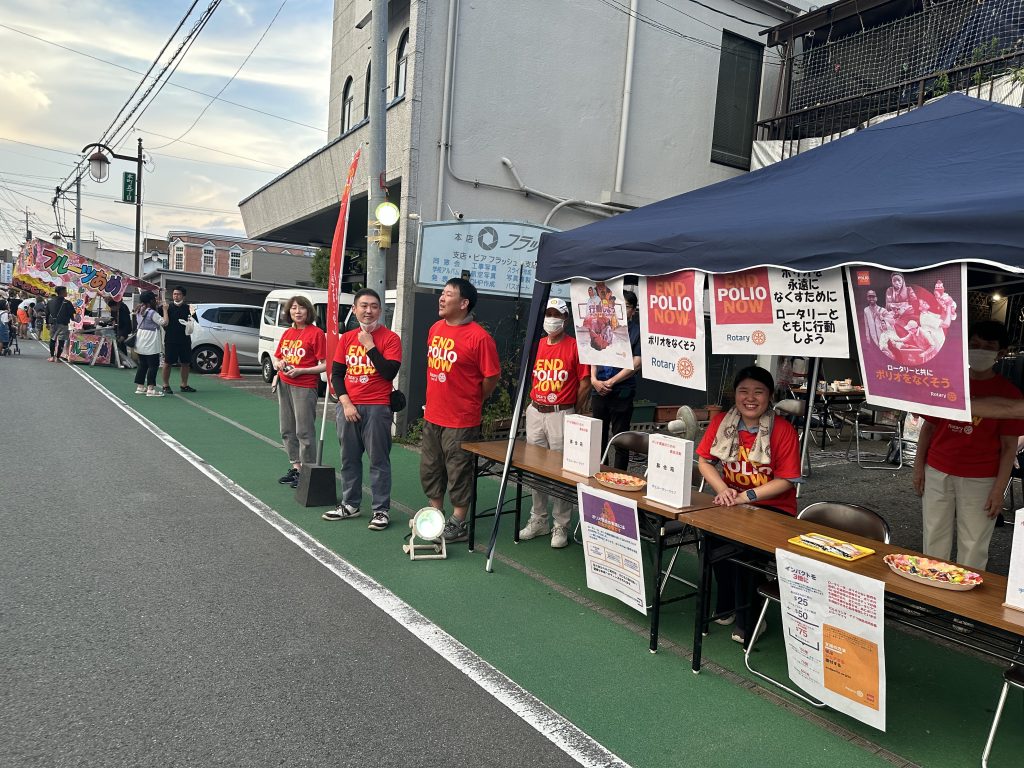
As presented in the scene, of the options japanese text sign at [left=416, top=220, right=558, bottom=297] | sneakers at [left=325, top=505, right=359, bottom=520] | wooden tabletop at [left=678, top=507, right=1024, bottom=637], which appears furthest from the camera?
japanese text sign at [left=416, top=220, right=558, bottom=297]

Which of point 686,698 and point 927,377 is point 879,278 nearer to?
point 927,377

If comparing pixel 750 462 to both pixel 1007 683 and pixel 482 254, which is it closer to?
pixel 1007 683

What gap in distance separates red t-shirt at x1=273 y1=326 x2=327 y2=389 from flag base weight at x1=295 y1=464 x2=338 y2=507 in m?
0.78

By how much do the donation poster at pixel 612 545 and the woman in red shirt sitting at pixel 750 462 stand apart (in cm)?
51

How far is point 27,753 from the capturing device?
8.72 feet

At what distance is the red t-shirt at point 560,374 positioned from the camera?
17.8 feet

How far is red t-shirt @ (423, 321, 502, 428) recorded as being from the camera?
16.5 feet

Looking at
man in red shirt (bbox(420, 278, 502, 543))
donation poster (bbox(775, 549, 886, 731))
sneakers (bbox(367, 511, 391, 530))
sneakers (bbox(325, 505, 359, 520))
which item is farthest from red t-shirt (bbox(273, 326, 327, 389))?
donation poster (bbox(775, 549, 886, 731))

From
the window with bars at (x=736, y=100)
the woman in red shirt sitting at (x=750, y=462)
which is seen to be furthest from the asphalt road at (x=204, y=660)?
the window with bars at (x=736, y=100)

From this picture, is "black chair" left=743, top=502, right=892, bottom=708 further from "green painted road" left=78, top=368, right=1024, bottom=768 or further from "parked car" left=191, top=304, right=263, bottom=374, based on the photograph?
"parked car" left=191, top=304, right=263, bottom=374

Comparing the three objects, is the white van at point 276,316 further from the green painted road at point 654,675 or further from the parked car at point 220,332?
the green painted road at point 654,675

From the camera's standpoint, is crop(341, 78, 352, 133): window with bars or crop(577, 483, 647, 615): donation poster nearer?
crop(577, 483, 647, 615): donation poster

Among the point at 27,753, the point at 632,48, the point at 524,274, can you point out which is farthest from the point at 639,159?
the point at 27,753

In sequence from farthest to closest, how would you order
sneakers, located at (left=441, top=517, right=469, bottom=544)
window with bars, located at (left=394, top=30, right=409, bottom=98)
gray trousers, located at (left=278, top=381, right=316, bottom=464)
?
1. window with bars, located at (left=394, top=30, right=409, bottom=98)
2. gray trousers, located at (left=278, top=381, right=316, bottom=464)
3. sneakers, located at (left=441, top=517, right=469, bottom=544)
